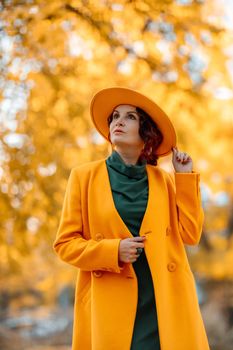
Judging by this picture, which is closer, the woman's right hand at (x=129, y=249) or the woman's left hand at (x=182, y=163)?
the woman's right hand at (x=129, y=249)

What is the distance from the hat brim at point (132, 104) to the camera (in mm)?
2279

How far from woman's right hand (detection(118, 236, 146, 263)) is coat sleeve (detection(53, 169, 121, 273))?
20 mm

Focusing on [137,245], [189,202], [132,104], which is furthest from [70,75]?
[137,245]

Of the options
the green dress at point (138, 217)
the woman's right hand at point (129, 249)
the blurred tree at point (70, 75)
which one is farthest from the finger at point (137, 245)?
the blurred tree at point (70, 75)

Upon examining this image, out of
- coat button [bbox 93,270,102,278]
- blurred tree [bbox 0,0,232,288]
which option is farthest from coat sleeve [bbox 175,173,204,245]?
blurred tree [bbox 0,0,232,288]

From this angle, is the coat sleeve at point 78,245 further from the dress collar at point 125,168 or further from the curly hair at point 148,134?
the curly hair at point 148,134

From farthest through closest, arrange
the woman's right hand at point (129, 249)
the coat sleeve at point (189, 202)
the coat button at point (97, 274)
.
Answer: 1. the coat sleeve at point (189, 202)
2. the coat button at point (97, 274)
3. the woman's right hand at point (129, 249)

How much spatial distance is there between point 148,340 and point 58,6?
257 cm

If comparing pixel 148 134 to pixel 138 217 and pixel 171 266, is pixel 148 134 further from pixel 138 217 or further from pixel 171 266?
pixel 171 266

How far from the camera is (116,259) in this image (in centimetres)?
200

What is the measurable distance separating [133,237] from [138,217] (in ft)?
0.42

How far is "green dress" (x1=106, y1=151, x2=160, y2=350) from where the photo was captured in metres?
2.05

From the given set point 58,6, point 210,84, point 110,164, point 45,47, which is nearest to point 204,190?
point 210,84

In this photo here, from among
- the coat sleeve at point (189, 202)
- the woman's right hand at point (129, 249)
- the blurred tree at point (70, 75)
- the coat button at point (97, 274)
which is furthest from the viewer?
the blurred tree at point (70, 75)
